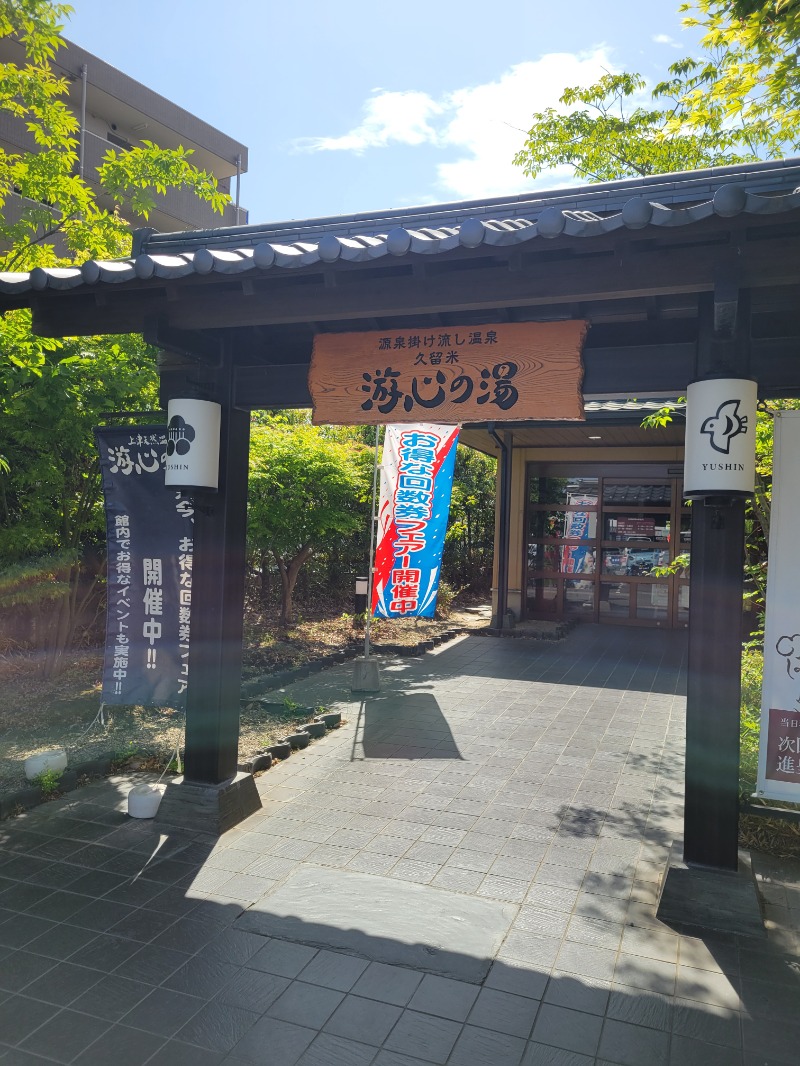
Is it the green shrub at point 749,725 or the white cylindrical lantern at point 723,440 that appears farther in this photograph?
the green shrub at point 749,725

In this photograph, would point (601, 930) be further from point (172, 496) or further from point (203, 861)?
point (172, 496)

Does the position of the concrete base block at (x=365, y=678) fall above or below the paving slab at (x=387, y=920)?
above

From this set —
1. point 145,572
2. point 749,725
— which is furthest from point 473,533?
point 145,572

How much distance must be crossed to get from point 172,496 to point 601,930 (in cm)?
436

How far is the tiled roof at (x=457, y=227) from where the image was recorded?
11.7ft

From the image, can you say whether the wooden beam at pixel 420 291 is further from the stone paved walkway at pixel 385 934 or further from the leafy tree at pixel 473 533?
the leafy tree at pixel 473 533

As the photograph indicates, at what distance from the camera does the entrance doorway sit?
1562 centimetres

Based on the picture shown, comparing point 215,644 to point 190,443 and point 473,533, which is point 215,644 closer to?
point 190,443

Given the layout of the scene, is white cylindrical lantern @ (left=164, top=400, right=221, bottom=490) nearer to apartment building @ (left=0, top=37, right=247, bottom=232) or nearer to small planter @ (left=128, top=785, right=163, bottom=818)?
small planter @ (left=128, top=785, right=163, bottom=818)

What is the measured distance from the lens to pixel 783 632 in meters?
4.39

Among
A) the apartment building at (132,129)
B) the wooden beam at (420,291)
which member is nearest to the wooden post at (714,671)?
the wooden beam at (420,291)

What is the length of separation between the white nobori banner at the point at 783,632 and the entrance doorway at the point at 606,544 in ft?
37.2

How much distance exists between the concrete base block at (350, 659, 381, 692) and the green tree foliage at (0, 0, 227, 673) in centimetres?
381

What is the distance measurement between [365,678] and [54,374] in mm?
5301
